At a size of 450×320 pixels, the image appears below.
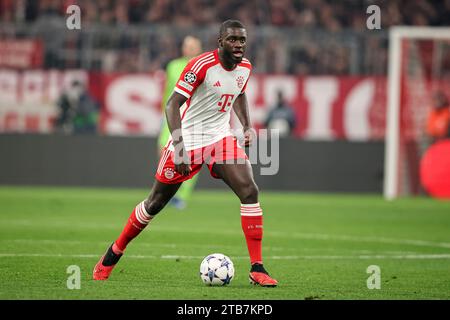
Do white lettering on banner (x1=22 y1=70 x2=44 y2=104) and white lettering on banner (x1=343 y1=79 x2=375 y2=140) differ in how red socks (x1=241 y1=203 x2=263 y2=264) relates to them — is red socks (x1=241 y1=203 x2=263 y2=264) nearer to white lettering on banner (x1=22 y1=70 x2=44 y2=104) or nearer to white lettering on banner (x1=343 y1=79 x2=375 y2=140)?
white lettering on banner (x1=343 y1=79 x2=375 y2=140)

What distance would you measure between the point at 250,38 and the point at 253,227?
14181 millimetres

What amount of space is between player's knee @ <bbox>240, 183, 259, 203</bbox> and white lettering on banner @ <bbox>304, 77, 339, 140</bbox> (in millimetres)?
14418

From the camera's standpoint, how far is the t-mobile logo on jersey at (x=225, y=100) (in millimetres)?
9031

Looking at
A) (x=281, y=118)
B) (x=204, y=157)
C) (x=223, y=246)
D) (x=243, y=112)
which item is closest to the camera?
(x=204, y=157)

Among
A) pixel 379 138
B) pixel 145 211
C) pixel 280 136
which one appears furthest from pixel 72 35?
pixel 145 211

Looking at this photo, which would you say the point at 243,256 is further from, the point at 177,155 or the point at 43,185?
the point at 43,185

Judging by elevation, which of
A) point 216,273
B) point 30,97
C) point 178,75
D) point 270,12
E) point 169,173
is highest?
point 270,12

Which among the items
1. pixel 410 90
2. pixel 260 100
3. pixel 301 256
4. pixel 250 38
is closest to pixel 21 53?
pixel 250 38

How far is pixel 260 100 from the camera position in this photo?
23219 mm

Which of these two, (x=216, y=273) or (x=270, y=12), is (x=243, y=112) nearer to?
(x=216, y=273)

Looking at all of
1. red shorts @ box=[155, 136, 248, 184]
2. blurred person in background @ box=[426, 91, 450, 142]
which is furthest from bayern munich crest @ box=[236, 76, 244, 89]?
blurred person in background @ box=[426, 91, 450, 142]

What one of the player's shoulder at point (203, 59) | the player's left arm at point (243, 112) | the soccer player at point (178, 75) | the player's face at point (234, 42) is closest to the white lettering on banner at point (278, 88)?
the soccer player at point (178, 75)

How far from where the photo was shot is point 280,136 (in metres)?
22.2

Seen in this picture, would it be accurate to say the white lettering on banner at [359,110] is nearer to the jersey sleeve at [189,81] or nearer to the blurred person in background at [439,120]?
the blurred person in background at [439,120]
